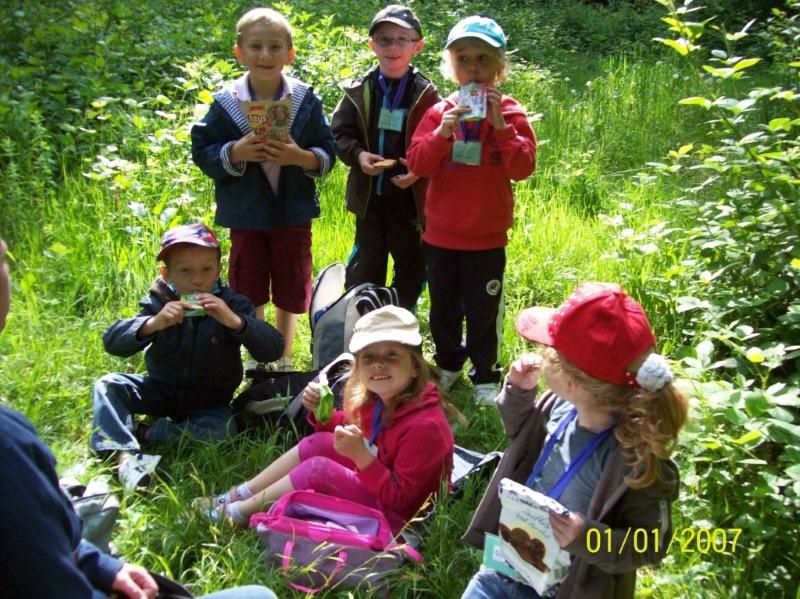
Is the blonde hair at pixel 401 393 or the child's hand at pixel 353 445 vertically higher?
the blonde hair at pixel 401 393

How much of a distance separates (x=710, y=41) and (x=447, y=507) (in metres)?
11.6

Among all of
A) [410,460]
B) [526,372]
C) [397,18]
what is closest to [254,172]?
[397,18]

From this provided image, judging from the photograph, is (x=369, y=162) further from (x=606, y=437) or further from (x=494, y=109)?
(x=606, y=437)

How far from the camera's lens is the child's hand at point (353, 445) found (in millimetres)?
2873

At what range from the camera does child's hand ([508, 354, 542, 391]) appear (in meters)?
2.42

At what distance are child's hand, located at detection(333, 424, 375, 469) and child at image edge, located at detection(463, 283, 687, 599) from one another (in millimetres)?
665

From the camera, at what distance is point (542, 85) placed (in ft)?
26.8

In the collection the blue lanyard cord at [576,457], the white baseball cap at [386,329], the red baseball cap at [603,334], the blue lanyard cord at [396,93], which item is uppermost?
the blue lanyard cord at [396,93]

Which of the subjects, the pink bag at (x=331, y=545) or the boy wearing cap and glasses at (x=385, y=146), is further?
the boy wearing cap and glasses at (x=385, y=146)

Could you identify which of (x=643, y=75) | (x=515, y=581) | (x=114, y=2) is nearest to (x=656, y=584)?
(x=515, y=581)

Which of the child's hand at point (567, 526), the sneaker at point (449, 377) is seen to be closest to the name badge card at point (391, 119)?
the sneaker at point (449, 377)

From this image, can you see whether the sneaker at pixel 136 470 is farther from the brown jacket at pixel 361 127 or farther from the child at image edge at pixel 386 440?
the brown jacket at pixel 361 127

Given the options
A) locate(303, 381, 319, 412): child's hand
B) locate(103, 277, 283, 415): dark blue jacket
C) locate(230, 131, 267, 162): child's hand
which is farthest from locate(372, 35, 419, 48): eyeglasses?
locate(303, 381, 319, 412): child's hand

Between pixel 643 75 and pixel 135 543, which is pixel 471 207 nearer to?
pixel 135 543
